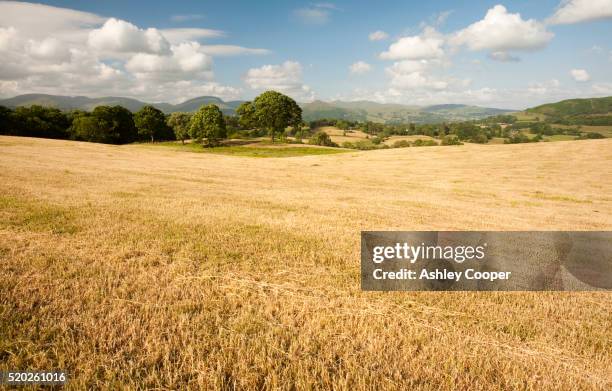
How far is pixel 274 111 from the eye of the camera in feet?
298

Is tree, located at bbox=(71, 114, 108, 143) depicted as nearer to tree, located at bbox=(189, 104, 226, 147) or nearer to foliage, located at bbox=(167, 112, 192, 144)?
foliage, located at bbox=(167, 112, 192, 144)

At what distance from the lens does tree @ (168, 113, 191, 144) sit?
301ft

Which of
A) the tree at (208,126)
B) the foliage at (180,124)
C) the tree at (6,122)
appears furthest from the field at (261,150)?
the tree at (6,122)

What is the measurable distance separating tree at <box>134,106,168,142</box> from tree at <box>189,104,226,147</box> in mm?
19874

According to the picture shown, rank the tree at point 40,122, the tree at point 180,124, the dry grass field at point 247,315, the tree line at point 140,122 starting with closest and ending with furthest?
the dry grass field at point 247,315
the tree line at point 140,122
the tree at point 40,122
the tree at point 180,124

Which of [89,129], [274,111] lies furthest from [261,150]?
[89,129]

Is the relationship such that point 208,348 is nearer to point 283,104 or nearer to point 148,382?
point 148,382

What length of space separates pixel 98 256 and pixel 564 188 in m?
36.7

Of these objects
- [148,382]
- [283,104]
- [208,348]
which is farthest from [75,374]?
[283,104]

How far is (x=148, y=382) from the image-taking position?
400cm

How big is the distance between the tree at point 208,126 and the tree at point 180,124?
8.92 meters

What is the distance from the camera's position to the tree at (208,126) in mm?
82000

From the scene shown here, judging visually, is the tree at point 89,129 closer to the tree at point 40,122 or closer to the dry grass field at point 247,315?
the tree at point 40,122

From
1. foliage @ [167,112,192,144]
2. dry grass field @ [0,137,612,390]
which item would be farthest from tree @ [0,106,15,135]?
dry grass field @ [0,137,612,390]
